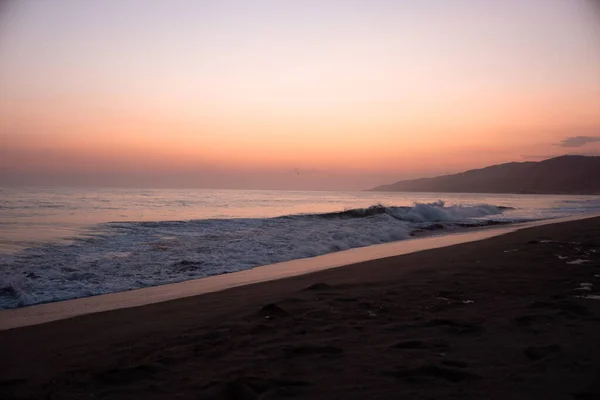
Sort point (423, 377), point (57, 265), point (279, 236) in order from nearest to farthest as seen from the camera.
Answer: point (423, 377) < point (57, 265) < point (279, 236)

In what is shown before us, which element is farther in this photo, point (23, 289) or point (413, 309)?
point (23, 289)

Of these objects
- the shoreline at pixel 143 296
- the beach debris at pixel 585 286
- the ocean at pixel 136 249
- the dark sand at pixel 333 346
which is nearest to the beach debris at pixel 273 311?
the dark sand at pixel 333 346

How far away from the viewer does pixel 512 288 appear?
20.8 feet

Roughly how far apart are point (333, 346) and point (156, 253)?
29.8 ft

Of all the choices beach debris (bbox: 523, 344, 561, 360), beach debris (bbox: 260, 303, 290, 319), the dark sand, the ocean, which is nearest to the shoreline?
the ocean

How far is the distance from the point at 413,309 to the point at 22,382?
4.02 m

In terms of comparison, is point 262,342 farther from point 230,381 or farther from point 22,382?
point 22,382

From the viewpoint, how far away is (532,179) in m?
166

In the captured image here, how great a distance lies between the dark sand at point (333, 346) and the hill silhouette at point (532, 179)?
495 feet

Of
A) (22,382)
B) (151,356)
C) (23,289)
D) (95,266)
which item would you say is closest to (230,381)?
(151,356)

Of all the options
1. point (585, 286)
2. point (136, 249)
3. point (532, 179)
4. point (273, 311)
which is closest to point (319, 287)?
point (273, 311)

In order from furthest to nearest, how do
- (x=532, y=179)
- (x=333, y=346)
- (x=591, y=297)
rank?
(x=532, y=179), (x=591, y=297), (x=333, y=346)

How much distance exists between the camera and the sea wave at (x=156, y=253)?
26.3ft

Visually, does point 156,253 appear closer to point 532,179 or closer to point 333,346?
point 333,346
